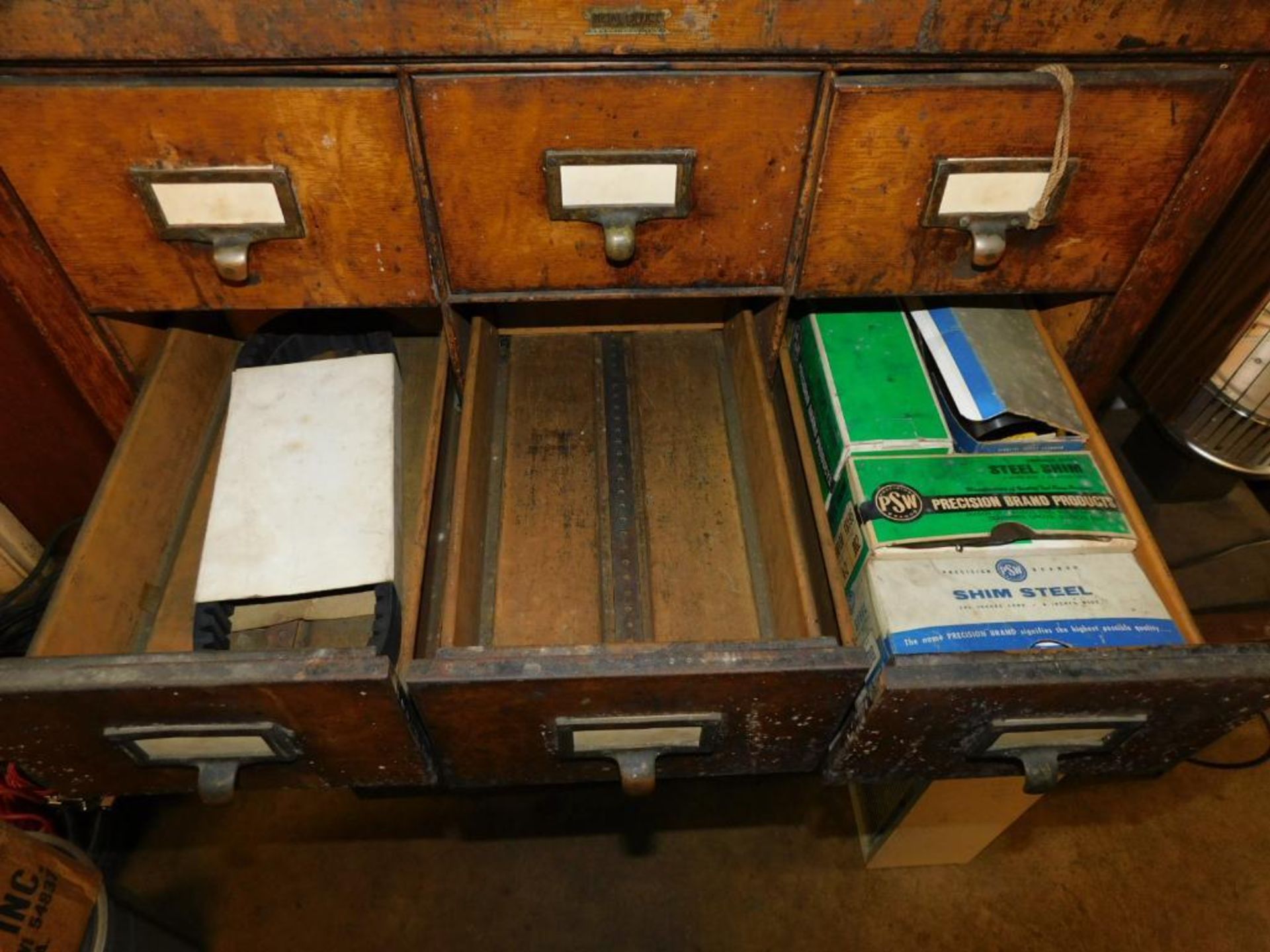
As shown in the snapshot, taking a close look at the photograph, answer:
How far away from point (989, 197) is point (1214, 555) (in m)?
0.93

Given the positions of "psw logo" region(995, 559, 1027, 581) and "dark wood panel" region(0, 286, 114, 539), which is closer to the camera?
"psw logo" region(995, 559, 1027, 581)

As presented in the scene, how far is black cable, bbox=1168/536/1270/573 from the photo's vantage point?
4.61 feet

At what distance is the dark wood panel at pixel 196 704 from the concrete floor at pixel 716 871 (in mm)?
737

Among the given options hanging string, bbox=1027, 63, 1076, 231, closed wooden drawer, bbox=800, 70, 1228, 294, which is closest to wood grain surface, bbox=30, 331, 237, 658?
closed wooden drawer, bbox=800, 70, 1228, 294

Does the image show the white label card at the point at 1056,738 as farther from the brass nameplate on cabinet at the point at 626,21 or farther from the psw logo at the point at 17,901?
the psw logo at the point at 17,901

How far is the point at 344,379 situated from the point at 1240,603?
1483mm

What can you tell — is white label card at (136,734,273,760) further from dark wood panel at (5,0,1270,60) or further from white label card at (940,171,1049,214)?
white label card at (940,171,1049,214)

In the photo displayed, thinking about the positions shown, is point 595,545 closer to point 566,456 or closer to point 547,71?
point 566,456

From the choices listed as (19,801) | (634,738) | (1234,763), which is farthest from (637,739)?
(1234,763)

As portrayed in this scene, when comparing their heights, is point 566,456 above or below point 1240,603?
above

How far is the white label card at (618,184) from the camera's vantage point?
83 cm

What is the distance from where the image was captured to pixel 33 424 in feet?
4.32

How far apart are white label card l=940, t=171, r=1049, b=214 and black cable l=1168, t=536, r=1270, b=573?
33.6 inches

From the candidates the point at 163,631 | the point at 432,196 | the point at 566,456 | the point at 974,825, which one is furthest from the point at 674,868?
the point at 432,196
